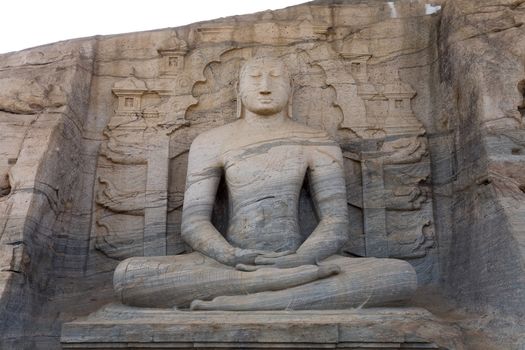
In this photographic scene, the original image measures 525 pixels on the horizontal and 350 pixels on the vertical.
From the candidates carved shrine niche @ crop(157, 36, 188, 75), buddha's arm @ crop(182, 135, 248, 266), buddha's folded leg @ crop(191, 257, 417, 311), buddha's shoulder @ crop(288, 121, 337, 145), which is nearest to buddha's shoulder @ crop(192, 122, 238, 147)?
buddha's arm @ crop(182, 135, 248, 266)

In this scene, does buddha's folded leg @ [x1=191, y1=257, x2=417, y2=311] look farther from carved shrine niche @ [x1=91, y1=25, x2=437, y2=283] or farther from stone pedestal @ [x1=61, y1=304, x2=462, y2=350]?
carved shrine niche @ [x1=91, y1=25, x2=437, y2=283]

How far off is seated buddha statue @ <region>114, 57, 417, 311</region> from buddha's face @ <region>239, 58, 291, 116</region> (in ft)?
0.03

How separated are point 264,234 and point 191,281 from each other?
40.4 inches

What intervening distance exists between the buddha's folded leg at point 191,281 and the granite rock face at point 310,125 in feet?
3.27

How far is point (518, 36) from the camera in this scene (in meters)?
6.80

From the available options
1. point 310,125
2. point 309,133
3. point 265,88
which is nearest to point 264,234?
point 309,133

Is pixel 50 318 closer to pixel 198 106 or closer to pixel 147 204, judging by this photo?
pixel 147 204

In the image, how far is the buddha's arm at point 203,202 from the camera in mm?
5959

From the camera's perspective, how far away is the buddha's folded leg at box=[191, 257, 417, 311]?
5250 mm

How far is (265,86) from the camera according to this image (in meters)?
6.99

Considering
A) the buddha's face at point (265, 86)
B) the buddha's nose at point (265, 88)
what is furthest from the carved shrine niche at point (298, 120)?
the buddha's nose at point (265, 88)

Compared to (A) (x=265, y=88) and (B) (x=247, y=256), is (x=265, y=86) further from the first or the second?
(B) (x=247, y=256)

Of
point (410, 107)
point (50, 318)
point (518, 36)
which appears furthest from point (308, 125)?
point (50, 318)

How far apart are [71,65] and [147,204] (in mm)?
1757
